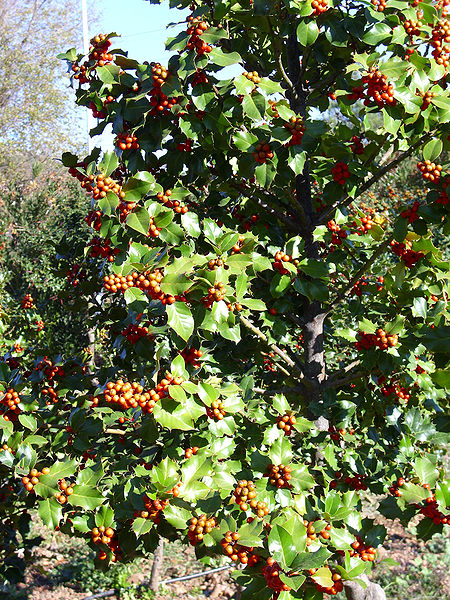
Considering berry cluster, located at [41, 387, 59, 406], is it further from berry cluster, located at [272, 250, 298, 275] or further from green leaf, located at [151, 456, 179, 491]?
berry cluster, located at [272, 250, 298, 275]

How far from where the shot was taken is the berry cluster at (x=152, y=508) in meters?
1.85

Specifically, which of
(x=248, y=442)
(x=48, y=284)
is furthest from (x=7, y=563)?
(x=48, y=284)

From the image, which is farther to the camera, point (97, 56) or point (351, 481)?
point (351, 481)

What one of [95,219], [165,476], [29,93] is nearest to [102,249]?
[95,219]

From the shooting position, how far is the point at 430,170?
2.25 metres

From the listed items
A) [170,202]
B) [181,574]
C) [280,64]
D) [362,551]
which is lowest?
[181,574]

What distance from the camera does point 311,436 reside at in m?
2.65

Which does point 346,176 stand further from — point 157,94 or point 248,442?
point 248,442

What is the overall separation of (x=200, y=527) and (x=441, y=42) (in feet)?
6.65

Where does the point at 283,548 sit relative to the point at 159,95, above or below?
below

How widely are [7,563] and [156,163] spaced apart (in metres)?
2.39

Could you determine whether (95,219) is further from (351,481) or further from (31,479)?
(351,481)

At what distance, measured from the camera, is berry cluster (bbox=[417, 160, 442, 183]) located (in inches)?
87.7

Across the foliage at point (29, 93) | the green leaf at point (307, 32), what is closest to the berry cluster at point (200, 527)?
the green leaf at point (307, 32)
